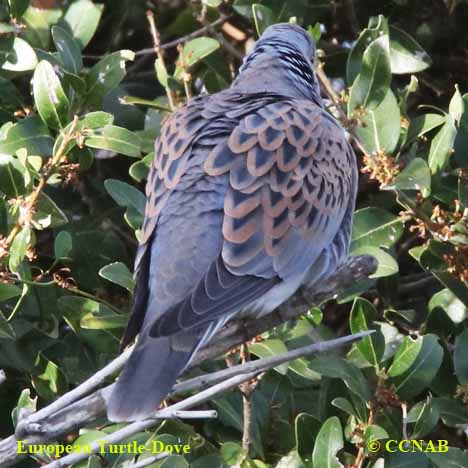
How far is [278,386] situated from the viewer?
368 centimetres

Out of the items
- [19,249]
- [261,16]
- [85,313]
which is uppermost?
[261,16]

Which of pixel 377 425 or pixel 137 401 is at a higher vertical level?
pixel 137 401

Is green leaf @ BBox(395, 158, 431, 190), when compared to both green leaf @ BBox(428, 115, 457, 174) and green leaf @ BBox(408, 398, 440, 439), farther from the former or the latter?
green leaf @ BBox(408, 398, 440, 439)

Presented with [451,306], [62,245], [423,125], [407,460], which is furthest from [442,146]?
[62,245]

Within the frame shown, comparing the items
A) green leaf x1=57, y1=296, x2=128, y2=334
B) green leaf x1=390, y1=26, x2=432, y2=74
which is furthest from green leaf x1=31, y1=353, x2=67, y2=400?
green leaf x1=390, y1=26, x2=432, y2=74

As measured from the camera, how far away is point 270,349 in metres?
3.55

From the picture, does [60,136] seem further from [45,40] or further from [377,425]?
[377,425]

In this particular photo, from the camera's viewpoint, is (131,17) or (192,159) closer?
(192,159)

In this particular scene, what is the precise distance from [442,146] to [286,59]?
2.66 ft

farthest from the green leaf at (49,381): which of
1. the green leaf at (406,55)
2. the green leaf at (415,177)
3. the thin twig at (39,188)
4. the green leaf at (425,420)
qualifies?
the green leaf at (406,55)

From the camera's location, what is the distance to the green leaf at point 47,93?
367 centimetres

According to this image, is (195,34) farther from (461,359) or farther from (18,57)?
(461,359)

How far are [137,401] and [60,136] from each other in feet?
3.27

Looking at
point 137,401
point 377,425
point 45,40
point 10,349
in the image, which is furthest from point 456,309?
point 45,40
